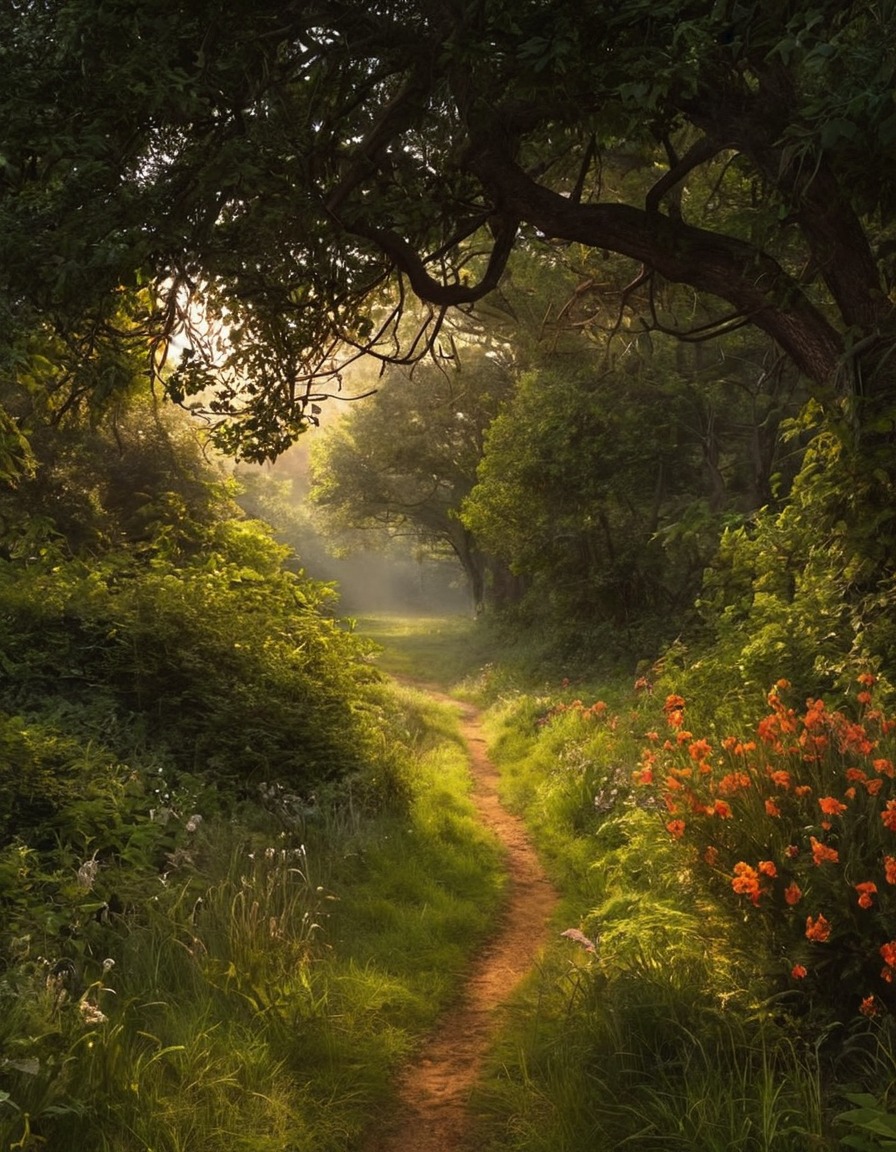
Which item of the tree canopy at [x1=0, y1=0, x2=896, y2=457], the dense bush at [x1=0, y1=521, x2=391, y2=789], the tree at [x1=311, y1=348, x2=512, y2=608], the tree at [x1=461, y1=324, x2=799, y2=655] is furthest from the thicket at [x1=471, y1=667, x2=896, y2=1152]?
the tree at [x1=311, y1=348, x2=512, y2=608]

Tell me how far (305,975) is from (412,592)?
89.2 meters

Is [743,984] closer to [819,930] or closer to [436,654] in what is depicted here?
[819,930]

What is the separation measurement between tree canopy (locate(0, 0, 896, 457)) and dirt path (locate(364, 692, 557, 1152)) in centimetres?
489

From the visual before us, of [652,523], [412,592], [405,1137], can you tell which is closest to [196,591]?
[405,1137]

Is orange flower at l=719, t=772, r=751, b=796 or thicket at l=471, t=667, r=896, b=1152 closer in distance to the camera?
thicket at l=471, t=667, r=896, b=1152

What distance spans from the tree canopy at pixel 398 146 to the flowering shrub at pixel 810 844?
2976 mm

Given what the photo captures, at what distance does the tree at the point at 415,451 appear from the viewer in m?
31.1

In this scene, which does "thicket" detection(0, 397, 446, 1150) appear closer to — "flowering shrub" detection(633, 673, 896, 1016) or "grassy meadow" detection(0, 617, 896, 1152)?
"grassy meadow" detection(0, 617, 896, 1152)

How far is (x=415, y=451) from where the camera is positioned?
116 ft

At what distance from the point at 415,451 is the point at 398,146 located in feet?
→ 89.5

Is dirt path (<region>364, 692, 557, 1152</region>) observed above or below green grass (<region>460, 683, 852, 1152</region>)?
below

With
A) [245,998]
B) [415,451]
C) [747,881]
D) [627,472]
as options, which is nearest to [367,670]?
[245,998]

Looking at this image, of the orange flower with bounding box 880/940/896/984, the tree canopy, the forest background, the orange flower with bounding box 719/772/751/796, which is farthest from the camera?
the tree canopy

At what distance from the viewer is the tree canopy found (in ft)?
18.9
